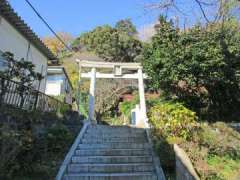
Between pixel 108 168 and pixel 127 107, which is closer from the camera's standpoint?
pixel 108 168

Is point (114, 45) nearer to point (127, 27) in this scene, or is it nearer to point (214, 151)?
point (127, 27)

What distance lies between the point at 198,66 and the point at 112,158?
16.7 feet

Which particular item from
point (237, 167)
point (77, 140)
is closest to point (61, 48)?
point (77, 140)

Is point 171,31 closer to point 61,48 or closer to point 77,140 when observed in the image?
point 77,140

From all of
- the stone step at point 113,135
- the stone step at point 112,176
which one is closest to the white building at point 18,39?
the stone step at point 113,135

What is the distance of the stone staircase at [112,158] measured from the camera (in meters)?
7.29

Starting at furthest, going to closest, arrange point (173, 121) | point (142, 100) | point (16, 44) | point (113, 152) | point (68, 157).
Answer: point (142, 100) < point (16, 44) < point (173, 121) < point (113, 152) < point (68, 157)

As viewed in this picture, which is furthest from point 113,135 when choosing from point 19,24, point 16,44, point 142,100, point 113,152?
point 19,24

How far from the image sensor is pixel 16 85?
8.71 meters

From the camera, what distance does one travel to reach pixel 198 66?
11.1 m

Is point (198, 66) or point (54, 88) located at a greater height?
point (54, 88)

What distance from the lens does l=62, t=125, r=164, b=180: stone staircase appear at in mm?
7291

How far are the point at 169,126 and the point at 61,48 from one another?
104ft

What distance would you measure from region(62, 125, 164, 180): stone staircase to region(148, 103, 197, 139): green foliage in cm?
68
